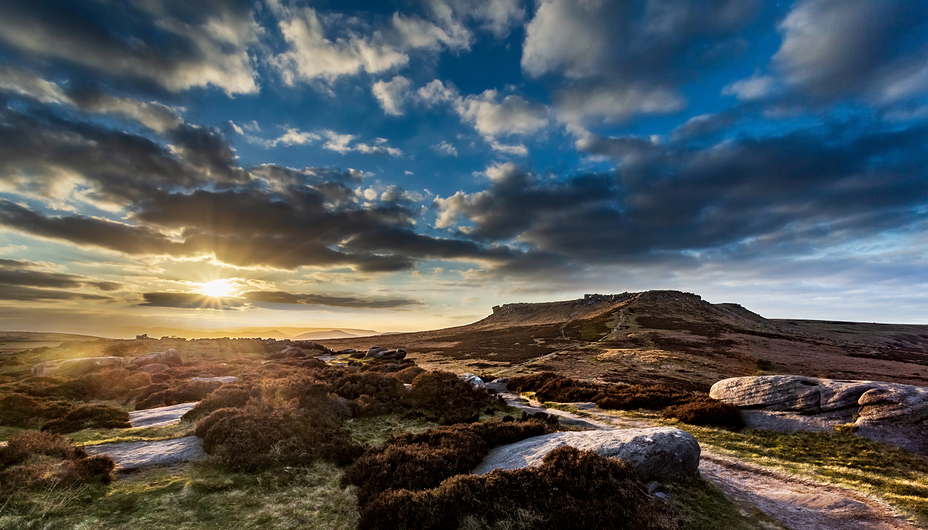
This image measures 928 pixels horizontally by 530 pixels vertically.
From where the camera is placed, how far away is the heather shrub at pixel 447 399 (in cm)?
2121

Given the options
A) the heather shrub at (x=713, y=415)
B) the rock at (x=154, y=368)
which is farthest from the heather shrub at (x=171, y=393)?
the heather shrub at (x=713, y=415)

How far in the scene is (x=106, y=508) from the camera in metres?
8.40

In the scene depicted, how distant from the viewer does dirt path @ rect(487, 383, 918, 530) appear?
9.59m

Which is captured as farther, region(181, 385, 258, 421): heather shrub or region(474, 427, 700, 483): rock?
region(181, 385, 258, 421): heather shrub

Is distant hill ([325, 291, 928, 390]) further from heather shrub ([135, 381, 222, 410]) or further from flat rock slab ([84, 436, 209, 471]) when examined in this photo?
flat rock slab ([84, 436, 209, 471])

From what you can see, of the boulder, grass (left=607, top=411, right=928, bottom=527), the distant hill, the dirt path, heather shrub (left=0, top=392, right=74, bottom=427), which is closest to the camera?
the dirt path

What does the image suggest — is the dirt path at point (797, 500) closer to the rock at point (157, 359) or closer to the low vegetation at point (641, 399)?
the low vegetation at point (641, 399)

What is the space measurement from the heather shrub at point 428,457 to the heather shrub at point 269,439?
6.22ft

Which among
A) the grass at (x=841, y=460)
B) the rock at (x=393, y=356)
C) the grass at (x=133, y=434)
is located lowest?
the rock at (x=393, y=356)

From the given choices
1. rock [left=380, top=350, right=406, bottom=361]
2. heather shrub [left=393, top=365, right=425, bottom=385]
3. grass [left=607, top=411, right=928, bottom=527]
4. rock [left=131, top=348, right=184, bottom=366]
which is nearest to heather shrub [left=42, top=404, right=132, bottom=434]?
heather shrub [left=393, top=365, right=425, bottom=385]

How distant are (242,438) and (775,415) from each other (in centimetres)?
2864

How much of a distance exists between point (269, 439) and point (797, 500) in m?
18.3

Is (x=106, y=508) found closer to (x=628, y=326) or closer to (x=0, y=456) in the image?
(x=0, y=456)

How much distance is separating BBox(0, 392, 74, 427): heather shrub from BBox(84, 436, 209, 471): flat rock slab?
8.40 m
